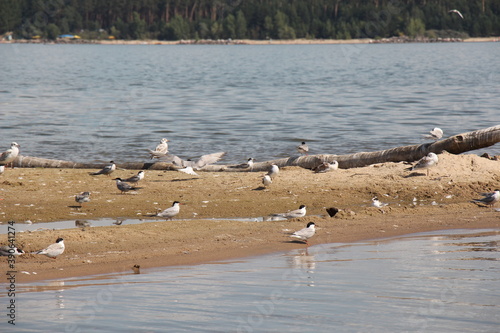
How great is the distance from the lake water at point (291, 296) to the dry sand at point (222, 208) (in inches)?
29.6

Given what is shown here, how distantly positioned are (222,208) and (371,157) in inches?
228

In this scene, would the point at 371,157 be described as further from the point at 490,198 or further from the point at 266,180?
the point at 490,198

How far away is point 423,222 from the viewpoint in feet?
44.9

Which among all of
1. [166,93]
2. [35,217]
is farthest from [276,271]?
[166,93]

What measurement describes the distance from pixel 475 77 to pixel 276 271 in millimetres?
56498

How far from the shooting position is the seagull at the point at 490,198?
48.0 ft

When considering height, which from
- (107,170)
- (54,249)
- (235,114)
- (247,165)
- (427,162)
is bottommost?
(235,114)

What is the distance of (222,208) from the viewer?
14.6 meters

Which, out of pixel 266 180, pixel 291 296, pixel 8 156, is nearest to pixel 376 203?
pixel 266 180

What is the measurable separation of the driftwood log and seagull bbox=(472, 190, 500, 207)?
3348mm

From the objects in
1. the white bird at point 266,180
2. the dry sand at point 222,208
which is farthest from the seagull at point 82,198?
the white bird at point 266,180

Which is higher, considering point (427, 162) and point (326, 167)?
point (427, 162)

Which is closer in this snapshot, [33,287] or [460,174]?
[33,287]

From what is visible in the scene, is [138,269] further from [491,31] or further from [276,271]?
[491,31]
